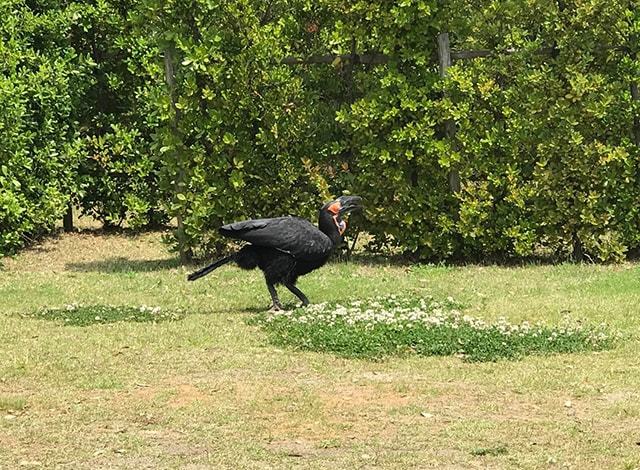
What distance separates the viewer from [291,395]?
324 inches

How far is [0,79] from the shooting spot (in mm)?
16109

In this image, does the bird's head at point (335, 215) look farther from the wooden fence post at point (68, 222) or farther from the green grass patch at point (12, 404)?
the wooden fence post at point (68, 222)

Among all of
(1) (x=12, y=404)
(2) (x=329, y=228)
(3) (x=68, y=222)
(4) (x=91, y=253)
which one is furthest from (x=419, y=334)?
(3) (x=68, y=222)

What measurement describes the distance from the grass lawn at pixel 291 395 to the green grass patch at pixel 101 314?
15 centimetres

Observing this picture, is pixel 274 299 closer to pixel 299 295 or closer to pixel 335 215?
pixel 299 295

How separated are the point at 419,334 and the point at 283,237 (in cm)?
204

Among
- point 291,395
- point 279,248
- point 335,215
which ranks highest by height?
point 335,215

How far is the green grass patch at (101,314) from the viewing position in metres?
11.3

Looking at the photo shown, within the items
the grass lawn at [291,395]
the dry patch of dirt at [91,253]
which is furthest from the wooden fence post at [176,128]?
the grass lawn at [291,395]

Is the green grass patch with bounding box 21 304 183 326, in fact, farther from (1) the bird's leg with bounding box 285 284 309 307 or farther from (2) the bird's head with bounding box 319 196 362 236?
(2) the bird's head with bounding box 319 196 362 236

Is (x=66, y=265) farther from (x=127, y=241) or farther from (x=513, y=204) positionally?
(x=513, y=204)

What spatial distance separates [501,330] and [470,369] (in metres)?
1.22

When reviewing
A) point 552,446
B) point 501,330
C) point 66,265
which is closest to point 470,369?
point 501,330

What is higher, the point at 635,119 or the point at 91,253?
the point at 635,119
